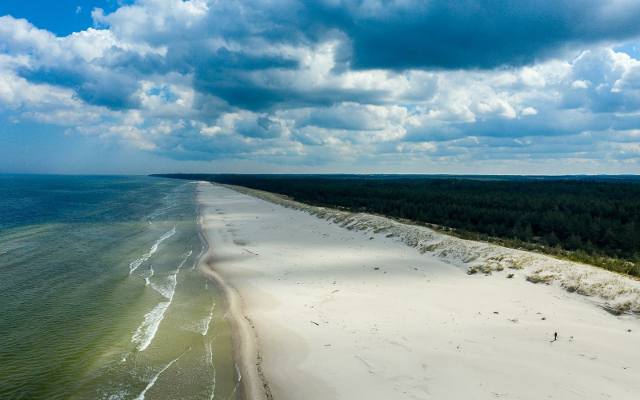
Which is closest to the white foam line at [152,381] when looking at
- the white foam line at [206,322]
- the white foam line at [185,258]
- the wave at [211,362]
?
the wave at [211,362]

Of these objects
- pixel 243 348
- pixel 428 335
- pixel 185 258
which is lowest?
pixel 185 258

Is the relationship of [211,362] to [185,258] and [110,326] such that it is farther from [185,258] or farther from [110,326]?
[185,258]

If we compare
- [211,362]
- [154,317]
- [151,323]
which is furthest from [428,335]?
[154,317]

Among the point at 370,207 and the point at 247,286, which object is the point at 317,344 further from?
the point at 370,207

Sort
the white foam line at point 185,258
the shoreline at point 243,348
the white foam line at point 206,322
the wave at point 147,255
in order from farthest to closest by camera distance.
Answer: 1. the white foam line at point 185,258
2. the wave at point 147,255
3. the white foam line at point 206,322
4. the shoreline at point 243,348

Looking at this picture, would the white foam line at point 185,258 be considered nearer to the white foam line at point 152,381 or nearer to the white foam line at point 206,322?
the white foam line at point 206,322

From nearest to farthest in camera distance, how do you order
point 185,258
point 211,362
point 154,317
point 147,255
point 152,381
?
point 152,381 < point 211,362 < point 154,317 < point 185,258 < point 147,255

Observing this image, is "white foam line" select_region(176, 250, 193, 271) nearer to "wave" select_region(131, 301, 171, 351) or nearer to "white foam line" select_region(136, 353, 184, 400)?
"wave" select_region(131, 301, 171, 351)

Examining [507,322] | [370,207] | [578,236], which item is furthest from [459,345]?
[370,207]
